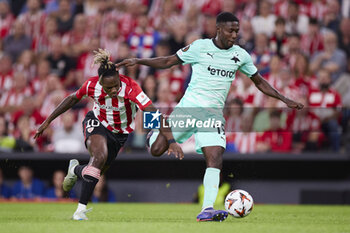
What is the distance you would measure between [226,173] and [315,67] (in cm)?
283

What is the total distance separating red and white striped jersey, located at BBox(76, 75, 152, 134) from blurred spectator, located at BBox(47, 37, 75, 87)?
21.5ft

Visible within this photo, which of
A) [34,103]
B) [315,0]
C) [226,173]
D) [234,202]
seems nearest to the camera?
[234,202]

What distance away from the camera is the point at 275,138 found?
1277 cm

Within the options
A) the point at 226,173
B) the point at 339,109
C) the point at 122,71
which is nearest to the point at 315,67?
the point at 339,109

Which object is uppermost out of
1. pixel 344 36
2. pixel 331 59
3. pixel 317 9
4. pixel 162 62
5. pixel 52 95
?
pixel 317 9

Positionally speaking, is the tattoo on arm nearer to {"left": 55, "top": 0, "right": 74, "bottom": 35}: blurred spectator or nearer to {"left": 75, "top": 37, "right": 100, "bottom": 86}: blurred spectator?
{"left": 75, "top": 37, "right": 100, "bottom": 86}: blurred spectator

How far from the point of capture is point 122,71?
14727mm

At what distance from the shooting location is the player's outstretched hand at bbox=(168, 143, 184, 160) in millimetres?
7620

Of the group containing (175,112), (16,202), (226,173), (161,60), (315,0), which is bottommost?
(16,202)

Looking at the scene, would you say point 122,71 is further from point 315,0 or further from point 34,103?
A: point 315,0

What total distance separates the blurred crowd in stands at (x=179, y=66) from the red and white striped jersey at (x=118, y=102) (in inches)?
153

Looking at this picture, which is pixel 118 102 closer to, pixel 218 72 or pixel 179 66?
pixel 218 72

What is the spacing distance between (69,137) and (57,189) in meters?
1.25

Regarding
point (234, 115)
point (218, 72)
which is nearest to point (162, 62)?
point (218, 72)
